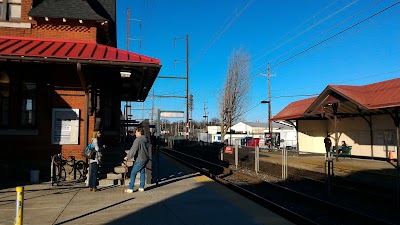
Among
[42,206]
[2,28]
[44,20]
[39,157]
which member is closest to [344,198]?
[42,206]

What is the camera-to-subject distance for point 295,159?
1744cm

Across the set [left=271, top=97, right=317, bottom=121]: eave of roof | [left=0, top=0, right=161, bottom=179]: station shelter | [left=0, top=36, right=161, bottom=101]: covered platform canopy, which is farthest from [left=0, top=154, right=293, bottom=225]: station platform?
[left=271, top=97, right=317, bottom=121]: eave of roof

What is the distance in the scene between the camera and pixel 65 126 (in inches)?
443

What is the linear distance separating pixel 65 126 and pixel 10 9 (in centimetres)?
478

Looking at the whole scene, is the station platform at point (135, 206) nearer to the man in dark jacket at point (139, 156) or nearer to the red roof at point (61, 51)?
the man in dark jacket at point (139, 156)

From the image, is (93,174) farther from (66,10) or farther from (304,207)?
(66,10)

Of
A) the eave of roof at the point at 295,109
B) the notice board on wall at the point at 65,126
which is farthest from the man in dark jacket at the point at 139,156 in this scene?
the eave of roof at the point at 295,109

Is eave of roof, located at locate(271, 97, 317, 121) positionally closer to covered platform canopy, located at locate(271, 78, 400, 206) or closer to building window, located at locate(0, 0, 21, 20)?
covered platform canopy, located at locate(271, 78, 400, 206)

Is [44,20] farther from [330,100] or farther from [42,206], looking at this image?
[330,100]

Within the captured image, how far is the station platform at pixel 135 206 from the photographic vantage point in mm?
6516

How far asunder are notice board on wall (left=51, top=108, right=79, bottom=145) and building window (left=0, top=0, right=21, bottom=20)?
397cm

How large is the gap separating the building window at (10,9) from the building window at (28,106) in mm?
2944

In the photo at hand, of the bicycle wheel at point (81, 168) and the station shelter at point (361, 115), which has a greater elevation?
the station shelter at point (361, 115)

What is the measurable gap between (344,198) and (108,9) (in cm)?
1282
